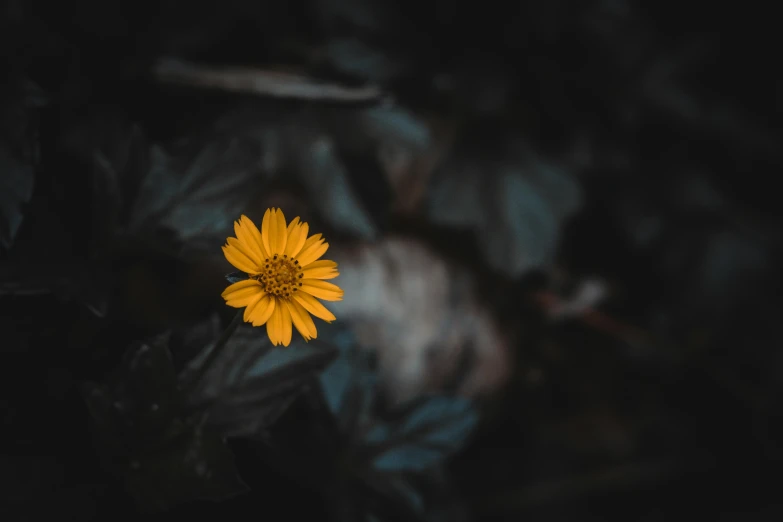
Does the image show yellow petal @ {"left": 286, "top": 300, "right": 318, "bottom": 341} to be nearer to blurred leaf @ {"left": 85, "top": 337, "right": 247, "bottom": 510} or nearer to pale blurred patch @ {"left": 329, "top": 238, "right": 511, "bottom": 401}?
blurred leaf @ {"left": 85, "top": 337, "right": 247, "bottom": 510}

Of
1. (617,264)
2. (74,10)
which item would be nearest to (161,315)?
(74,10)

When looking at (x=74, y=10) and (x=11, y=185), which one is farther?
(x=74, y=10)

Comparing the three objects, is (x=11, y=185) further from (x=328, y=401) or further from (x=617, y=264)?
(x=617, y=264)

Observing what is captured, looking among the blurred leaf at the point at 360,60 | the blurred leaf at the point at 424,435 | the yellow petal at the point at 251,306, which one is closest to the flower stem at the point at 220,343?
the yellow petal at the point at 251,306

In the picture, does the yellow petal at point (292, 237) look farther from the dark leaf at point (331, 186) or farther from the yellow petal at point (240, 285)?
the dark leaf at point (331, 186)

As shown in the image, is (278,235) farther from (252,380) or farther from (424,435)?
(424,435)
